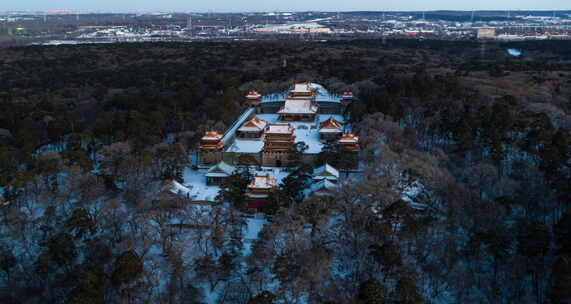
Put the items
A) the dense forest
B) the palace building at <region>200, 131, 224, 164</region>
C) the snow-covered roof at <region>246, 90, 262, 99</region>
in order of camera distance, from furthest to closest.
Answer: the snow-covered roof at <region>246, 90, 262, 99</region>
the palace building at <region>200, 131, 224, 164</region>
the dense forest

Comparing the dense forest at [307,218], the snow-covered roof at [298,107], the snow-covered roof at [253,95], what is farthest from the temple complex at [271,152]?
the snow-covered roof at [253,95]

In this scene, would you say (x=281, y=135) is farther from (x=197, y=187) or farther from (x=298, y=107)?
(x=298, y=107)

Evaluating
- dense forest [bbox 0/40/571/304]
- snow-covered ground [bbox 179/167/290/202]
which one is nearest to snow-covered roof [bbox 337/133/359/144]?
dense forest [bbox 0/40/571/304]

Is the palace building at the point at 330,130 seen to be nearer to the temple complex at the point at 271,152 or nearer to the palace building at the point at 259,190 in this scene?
the temple complex at the point at 271,152

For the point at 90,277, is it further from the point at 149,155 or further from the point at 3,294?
the point at 149,155

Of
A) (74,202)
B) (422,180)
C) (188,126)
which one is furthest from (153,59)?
(422,180)

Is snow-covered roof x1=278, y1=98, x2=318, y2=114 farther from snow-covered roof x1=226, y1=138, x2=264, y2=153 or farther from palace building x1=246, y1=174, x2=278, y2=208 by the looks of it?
palace building x1=246, y1=174, x2=278, y2=208

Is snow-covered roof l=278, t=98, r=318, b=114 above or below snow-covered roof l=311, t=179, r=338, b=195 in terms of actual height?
above
